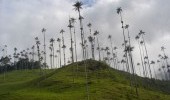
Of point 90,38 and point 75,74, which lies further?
point 90,38

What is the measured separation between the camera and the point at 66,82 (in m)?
135

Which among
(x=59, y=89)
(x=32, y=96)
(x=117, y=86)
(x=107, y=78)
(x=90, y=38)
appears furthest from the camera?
(x=90, y=38)

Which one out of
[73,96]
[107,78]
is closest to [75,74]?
[107,78]

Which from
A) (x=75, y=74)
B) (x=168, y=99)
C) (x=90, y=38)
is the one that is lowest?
(x=168, y=99)

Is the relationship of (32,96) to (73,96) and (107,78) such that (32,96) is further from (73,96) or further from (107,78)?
(107,78)

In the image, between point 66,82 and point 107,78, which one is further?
point 107,78

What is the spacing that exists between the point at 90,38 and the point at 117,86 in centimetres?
6541

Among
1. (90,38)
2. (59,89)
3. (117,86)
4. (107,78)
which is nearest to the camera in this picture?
(59,89)

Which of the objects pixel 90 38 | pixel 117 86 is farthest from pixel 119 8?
pixel 90 38

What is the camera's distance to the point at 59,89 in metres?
124

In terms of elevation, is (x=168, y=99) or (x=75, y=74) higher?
(x=75, y=74)

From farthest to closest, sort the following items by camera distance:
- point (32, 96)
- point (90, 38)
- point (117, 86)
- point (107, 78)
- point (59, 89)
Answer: point (90, 38) < point (107, 78) < point (117, 86) < point (59, 89) < point (32, 96)

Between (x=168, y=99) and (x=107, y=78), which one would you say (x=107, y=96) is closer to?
(x=168, y=99)

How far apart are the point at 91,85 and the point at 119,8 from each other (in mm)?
36246
